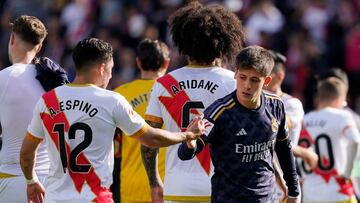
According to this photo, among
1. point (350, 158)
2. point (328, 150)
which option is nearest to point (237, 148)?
point (328, 150)

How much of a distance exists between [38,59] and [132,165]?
1.83 metres

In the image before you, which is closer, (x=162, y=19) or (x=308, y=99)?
(x=308, y=99)

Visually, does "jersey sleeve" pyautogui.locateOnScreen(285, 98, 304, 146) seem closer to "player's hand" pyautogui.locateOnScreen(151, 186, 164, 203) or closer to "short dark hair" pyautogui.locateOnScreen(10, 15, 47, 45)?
"player's hand" pyautogui.locateOnScreen(151, 186, 164, 203)

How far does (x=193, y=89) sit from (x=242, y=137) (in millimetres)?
780

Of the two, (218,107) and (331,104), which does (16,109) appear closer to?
(218,107)

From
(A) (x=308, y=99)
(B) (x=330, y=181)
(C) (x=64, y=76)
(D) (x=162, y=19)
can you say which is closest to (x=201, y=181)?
(C) (x=64, y=76)

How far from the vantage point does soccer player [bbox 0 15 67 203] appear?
27.6ft

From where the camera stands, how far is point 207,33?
27.2 feet

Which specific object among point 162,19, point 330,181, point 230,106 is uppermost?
point 162,19

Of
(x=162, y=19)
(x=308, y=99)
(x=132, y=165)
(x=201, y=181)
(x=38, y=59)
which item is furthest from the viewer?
(x=162, y=19)

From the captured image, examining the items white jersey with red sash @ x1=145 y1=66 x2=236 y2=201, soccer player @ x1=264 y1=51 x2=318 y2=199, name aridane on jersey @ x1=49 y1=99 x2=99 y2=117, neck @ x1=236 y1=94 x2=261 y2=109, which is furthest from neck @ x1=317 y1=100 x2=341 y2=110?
name aridane on jersey @ x1=49 y1=99 x2=99 y2=117

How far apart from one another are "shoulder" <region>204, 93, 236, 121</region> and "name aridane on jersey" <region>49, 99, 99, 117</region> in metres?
0.82

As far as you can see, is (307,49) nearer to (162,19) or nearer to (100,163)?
(162,19)

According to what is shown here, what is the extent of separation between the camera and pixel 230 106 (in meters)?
7.61
